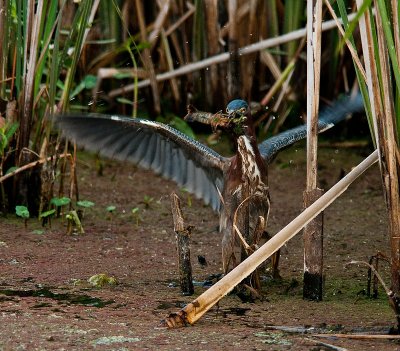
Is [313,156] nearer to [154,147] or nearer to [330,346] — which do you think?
[330,346]

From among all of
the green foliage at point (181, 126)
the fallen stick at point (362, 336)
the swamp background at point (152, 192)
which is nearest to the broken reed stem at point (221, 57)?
the swamp background at point (152, 192)

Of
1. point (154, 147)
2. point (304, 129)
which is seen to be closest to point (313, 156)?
point (154, 147)

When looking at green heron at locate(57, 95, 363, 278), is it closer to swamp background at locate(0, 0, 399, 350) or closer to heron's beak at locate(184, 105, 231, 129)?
heron's beak at locate(184, 105, 231, 129)

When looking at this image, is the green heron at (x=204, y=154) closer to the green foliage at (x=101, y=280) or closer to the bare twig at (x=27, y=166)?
the bare twig at (x=27, y=166)

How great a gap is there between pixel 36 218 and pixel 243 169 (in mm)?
1243

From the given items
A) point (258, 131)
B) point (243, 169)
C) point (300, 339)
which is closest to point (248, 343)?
point (300, 339)

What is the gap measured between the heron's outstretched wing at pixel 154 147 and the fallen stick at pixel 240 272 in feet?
4.17

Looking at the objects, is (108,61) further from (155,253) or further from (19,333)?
(19,333)

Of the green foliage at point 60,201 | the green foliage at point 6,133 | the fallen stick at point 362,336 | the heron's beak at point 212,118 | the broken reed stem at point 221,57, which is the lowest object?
the fallen stick at point 362,336

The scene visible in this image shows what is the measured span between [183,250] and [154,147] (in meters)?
0.96

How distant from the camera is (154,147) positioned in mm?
4676

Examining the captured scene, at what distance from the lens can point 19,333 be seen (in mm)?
3225

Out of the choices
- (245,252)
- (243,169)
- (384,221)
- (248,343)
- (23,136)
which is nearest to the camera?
(248,343)

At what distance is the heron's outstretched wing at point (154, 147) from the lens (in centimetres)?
436
